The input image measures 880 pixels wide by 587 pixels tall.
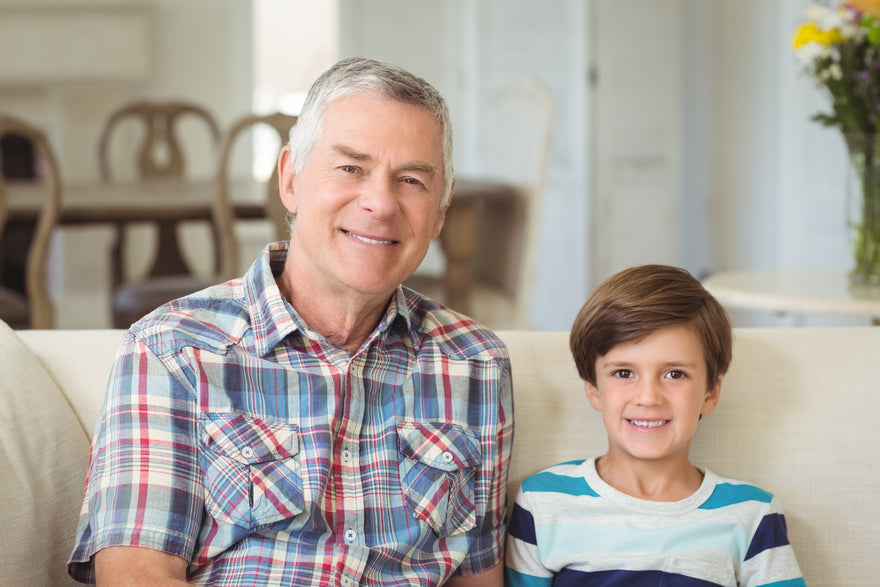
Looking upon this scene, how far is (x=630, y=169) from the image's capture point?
16.3 feet

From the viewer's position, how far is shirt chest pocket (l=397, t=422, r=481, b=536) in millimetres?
1181

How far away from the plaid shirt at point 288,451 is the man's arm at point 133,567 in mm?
11

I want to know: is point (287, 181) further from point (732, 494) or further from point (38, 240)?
point (38, 240)

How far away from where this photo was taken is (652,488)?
1.27 metres

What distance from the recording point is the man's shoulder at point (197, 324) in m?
1.13

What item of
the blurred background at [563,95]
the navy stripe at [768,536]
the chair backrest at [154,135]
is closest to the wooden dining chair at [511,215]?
the chair backrest at [154,135]

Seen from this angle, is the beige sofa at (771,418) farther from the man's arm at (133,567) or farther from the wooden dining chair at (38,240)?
the wooden dining chair at (38,240)

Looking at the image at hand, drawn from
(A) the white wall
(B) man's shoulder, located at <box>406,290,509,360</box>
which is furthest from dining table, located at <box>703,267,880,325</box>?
(A) the white wall

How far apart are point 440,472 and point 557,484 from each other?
6.7 inches

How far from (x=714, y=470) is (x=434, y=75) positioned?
4503mm

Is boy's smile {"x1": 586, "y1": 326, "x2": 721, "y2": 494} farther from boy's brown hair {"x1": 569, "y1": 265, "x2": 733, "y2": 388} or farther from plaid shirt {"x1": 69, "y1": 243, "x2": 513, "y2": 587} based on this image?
plaid shirt {"x1": 69, "y1": 243, "x2": 513, "y2": 587}

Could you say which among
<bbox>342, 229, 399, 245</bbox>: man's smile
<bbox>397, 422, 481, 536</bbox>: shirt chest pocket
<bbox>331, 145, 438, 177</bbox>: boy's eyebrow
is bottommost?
<bbox>397, 422, 481, 536</bbox>: shirt chest pocket

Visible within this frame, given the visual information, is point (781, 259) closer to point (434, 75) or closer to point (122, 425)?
point (434, 75)

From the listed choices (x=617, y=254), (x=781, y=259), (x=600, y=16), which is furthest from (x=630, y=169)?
(x=781, y=259)
